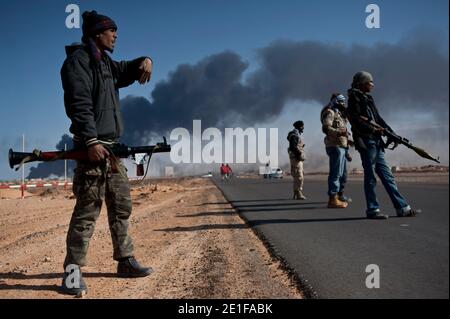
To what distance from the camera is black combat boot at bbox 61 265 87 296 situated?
3.04 m

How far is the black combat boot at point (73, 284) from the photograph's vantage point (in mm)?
3035

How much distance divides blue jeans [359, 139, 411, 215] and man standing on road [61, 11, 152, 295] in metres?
3.88

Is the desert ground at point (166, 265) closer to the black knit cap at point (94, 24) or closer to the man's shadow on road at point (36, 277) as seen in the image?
the man's shadow on road at point (36, 277)

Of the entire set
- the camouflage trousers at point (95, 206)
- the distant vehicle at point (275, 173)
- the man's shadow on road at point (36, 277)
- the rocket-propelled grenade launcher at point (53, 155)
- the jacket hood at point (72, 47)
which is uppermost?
the jacket hood at point (72, 47)

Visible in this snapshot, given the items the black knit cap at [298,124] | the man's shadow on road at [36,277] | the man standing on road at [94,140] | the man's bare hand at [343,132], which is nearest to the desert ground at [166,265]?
the man's shadow on road at [36,277]

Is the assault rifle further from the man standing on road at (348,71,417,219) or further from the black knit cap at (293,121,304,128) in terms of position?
the black knit cap at (293,121,304,128)

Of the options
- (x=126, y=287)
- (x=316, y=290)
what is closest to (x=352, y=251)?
(x=316, y=290)

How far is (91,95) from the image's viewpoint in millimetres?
3334

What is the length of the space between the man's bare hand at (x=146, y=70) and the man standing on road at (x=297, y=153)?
7.49 meters

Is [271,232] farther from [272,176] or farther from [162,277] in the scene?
[272,176]

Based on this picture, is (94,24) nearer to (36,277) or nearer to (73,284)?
(73,284)

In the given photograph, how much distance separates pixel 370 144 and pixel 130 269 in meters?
4.25

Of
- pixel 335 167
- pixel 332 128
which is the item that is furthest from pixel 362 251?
pixel 332 128
